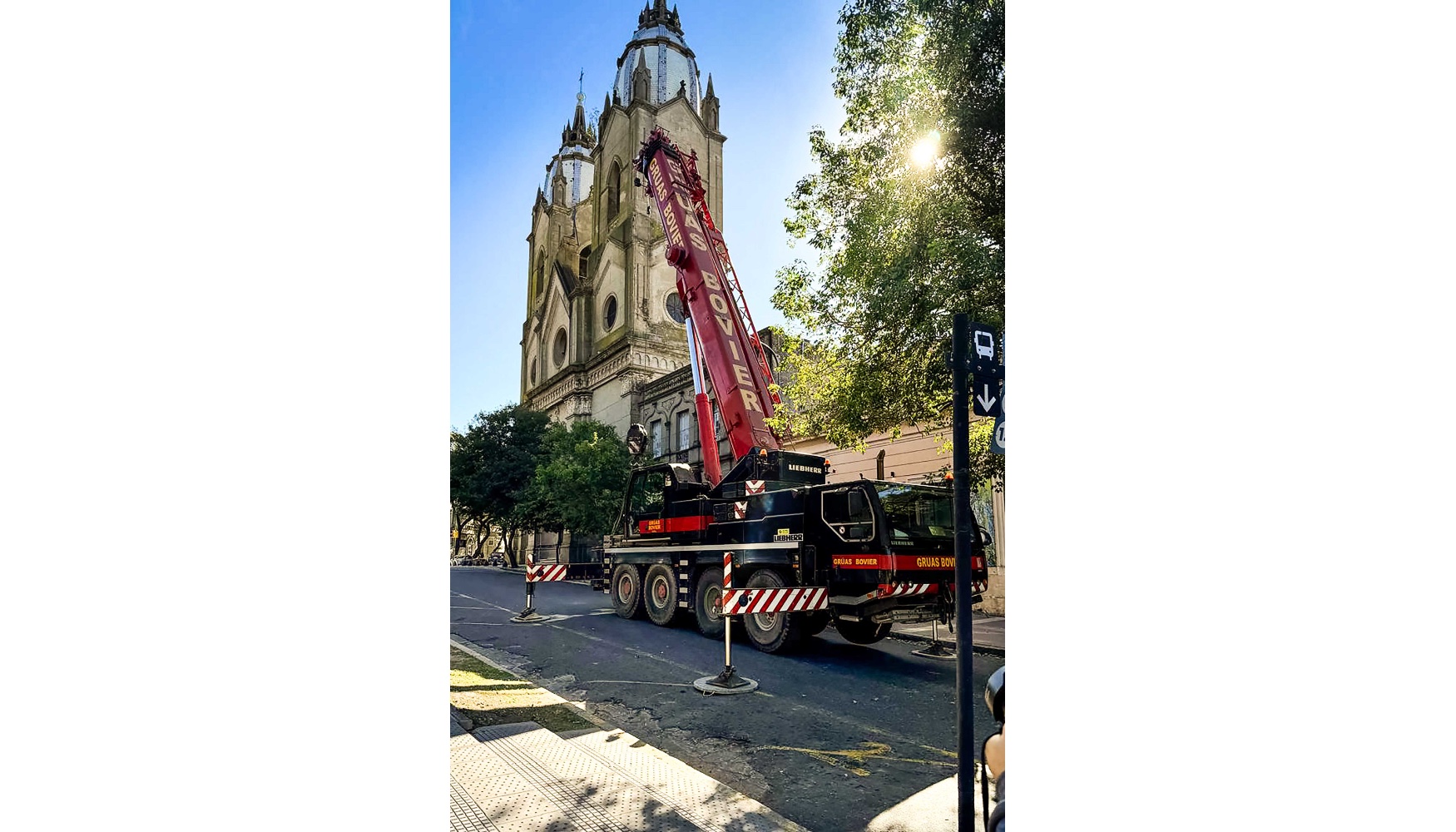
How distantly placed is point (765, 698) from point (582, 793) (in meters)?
1.22

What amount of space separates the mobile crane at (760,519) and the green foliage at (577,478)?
26 cm

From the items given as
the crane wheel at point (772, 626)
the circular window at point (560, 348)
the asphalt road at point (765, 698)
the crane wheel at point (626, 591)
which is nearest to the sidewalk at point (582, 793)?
the asphalt road at point (765, 698)

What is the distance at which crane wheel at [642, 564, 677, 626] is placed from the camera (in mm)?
4875

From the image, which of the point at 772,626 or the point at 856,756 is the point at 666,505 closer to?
the point at 772,626

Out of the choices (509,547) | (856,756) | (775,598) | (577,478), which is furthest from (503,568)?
(856,756)

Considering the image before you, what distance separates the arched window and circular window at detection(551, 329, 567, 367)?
2.29 ft

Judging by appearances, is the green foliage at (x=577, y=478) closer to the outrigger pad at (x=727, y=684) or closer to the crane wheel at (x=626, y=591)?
the outrigger pad at (x=727, y=684)

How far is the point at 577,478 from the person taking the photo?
140 inches
